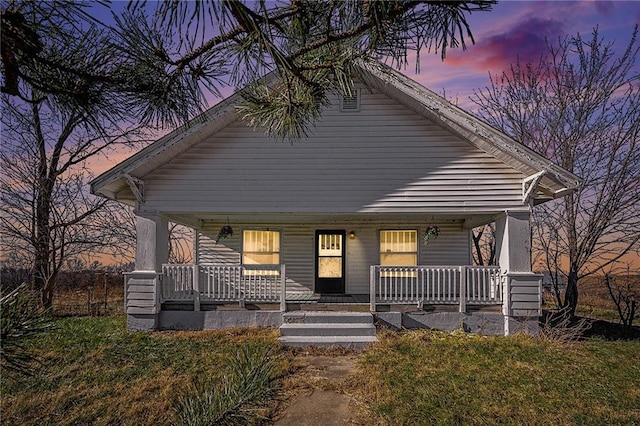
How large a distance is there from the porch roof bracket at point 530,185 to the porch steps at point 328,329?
4428 millimetres

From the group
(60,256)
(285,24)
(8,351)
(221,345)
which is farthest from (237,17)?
(60,256)

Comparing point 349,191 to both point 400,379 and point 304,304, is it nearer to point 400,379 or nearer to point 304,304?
point 304,304

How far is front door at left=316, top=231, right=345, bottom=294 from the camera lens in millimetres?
12109

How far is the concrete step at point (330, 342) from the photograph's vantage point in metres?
7.85

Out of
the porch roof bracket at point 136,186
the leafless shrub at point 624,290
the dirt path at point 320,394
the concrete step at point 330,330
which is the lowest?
the dirt path at point 320,394

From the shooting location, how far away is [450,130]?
914 cm

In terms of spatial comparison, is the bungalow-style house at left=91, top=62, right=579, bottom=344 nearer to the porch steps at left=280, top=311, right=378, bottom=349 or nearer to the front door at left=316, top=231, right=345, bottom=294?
the porch steps at left=280, top=311, right=378, bottom=349

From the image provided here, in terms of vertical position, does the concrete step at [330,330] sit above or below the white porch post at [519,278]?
below

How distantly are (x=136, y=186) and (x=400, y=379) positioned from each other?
704 cm

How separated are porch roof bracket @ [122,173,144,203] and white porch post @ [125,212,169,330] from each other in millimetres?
386

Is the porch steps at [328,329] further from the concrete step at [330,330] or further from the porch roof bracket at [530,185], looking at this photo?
the porch roof bracket at [530,185]

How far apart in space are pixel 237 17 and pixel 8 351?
1.04 m

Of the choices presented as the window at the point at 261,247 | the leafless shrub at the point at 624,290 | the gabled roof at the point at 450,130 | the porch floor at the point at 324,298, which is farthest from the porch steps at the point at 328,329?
the leafless shrub at the point at 624,290

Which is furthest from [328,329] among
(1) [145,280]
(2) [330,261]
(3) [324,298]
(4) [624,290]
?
(4) [624,290]
